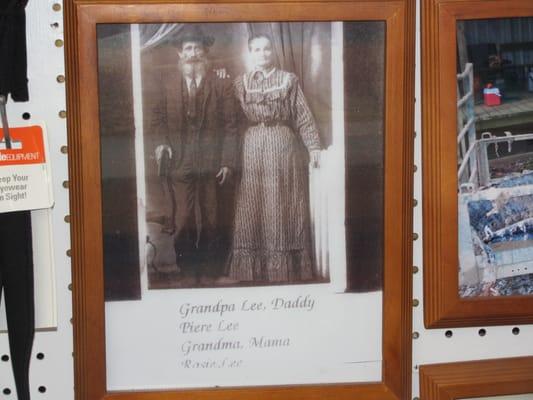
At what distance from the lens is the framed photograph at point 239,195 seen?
0.60 metres

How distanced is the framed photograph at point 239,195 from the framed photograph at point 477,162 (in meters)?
0.03

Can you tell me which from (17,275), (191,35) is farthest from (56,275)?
(191,35)

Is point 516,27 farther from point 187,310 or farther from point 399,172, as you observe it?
point 187,310

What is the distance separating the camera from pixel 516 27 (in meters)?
0.64

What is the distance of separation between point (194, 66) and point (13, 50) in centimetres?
15

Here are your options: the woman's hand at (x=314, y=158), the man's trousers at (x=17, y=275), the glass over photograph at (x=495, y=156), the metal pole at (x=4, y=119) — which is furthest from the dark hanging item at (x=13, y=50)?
the glass over photograph at (x=495, y=156)

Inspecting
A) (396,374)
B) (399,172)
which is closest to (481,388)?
(396,374)

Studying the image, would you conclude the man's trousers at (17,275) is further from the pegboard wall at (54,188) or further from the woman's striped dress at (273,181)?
the woman's striped dress at (273,181)

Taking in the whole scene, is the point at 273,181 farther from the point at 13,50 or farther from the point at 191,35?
the point at 13,50

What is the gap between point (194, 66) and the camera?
604 mm

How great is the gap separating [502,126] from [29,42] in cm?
43

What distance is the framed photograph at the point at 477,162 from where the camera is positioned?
63 cm

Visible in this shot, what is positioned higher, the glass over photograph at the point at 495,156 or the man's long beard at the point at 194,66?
the man's long beard at the point at 194,66

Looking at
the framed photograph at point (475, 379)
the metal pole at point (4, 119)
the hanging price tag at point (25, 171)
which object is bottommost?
the framed photograph at point (475, 379)
